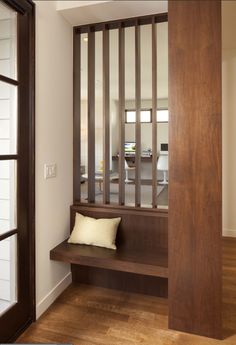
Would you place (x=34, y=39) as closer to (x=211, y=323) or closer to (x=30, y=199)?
(x=30, y=199)

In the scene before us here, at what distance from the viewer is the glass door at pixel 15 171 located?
5.63 ft

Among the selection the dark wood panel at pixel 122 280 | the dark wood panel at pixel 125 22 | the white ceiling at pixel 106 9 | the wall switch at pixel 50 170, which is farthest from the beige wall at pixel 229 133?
the wall switch at pixel 50 170

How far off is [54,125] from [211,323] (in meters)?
1.88

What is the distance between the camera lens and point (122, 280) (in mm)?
2422

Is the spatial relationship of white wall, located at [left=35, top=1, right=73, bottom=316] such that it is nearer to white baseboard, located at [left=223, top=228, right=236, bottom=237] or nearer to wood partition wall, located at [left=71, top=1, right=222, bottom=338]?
wood partition wall, located at [left=71, top=1, right=222, bottom=338]

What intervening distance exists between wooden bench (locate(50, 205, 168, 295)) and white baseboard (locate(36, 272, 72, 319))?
10 centimetres

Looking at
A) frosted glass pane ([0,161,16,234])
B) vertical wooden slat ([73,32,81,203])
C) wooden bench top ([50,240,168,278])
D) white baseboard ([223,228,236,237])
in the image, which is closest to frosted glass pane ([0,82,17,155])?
frosted glass pane ([0,161,16,234])

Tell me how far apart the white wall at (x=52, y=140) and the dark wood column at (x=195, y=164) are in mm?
969

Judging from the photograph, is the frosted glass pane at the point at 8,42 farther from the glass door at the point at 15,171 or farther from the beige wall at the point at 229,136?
the beige wall at the point at 229,136

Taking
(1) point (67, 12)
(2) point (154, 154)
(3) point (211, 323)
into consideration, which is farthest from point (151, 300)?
(1) point (67, 12)

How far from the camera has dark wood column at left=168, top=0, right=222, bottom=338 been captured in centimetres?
171

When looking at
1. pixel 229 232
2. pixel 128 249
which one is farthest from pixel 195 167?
pixel 229 232

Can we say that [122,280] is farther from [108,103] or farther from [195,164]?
[108,103]

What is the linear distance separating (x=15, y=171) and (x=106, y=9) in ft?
5.01
